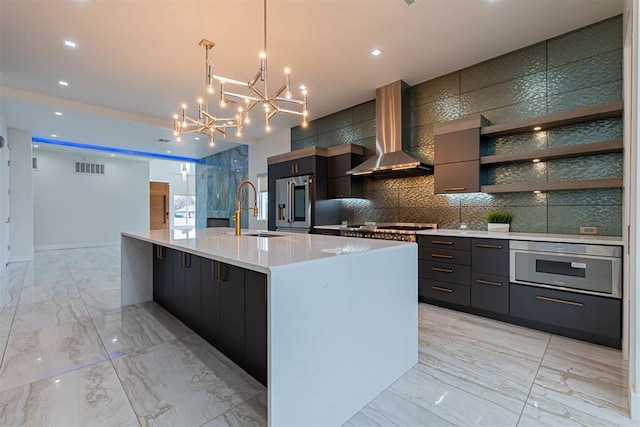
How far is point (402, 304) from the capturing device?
1.91m

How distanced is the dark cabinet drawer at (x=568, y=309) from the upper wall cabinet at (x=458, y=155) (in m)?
1.17

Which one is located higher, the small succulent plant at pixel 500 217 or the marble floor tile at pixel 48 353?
the small succulent plant at pixel 500 217

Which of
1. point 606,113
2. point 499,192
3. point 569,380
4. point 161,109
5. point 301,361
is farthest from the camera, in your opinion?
point 161,109

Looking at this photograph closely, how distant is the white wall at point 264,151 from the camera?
20.7 feet

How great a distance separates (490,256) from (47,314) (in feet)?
15.0

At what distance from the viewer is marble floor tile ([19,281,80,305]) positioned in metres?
3.57

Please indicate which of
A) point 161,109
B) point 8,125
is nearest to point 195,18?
point 161,109

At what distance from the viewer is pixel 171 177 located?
37.2ft

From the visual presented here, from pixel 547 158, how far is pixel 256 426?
3389mm

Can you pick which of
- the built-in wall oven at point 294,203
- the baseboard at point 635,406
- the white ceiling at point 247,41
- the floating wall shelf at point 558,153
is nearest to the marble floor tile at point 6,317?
the white ceiling at point 247,41

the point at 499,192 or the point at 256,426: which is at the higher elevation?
the point at 499,192

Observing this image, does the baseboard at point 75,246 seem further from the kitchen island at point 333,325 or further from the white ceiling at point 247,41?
the kitchen island at point 333,325

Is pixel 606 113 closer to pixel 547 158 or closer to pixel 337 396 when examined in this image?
pixel 547 158

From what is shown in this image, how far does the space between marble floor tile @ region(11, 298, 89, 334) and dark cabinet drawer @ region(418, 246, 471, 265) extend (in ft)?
11.9
